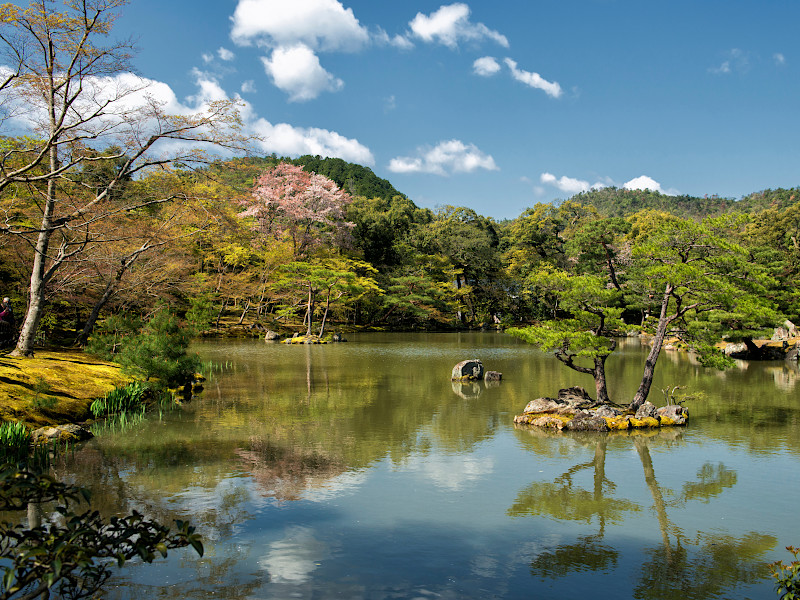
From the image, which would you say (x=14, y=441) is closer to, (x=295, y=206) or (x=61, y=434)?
(x=61, y=434)

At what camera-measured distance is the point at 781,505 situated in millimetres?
6723

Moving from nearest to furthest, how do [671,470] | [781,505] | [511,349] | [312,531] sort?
[312,531] < [781,505] < [671,470] < [511,349]

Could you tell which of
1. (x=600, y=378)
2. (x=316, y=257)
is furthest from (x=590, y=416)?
(x=316, y=257)

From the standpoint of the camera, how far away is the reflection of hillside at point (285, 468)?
273 inches

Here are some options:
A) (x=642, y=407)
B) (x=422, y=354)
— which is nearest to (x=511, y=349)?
(x=422, y=354)

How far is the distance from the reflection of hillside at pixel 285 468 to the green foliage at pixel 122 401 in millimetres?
3678

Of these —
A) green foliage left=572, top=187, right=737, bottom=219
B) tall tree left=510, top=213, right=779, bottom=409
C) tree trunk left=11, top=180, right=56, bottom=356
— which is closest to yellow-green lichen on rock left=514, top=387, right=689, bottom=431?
tall tree left=510, top=213, right=779, bottom=409

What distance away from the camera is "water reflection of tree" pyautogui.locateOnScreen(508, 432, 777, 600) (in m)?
4.73

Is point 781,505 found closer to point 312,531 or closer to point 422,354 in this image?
point 312,531

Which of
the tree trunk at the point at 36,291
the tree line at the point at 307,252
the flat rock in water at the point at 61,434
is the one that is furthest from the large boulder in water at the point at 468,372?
the tree trunk at the point at 36,291

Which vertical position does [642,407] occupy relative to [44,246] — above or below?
below

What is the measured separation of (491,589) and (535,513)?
193 centimetres

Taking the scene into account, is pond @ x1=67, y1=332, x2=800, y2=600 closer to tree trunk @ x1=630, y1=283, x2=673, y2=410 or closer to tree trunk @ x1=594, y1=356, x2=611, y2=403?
tree trunk @ x1=630, y1=283, x2=673, y2=410

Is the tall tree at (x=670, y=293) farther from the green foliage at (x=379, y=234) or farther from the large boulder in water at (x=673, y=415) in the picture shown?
the green foliage at (x=379, y=234)
